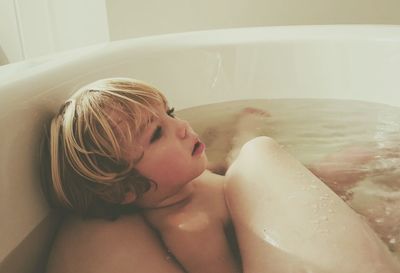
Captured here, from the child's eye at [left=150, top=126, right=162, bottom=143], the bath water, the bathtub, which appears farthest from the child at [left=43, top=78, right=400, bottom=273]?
the bathtub

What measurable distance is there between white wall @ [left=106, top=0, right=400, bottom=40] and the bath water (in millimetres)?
514

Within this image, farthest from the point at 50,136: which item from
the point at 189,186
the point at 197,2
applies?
the point at 197,2

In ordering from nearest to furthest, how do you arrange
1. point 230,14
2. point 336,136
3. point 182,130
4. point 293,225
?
point 293,225 → point 182,130 → point 336,136 → point 230,14

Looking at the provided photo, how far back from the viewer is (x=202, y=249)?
66 centimetres

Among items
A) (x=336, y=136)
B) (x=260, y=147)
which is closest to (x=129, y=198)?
(x=260, y=147)

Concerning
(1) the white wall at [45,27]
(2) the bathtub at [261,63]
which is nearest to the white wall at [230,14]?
(1) the white wall at [45,27]

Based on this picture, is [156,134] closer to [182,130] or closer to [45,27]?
[182,130]

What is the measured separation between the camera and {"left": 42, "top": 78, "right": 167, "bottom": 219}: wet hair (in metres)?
0.66

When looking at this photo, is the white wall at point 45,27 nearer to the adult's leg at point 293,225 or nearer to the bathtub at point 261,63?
the bathtub at point 261,63

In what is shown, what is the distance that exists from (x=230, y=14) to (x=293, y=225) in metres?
1.17

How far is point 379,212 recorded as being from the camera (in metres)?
0.73

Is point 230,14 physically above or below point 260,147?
above

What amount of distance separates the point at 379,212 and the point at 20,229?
53cm

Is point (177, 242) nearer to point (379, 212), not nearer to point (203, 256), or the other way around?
point (203, 256)
